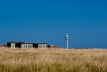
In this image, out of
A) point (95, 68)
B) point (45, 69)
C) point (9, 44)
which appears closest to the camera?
point (45, 69)

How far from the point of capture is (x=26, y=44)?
117m

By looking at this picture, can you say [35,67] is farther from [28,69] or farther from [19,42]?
[19,42]

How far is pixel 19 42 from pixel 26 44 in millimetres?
3504

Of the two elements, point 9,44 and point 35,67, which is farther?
point 9,44

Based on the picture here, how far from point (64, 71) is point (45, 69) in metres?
0.67

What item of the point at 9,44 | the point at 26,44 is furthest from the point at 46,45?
the point at 9,44

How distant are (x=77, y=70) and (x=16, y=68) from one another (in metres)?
2.16

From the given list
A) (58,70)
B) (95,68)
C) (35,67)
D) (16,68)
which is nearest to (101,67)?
(95,68)

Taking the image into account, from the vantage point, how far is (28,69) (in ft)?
28.0

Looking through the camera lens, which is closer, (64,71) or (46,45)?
(64,71)

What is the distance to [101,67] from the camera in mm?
8945

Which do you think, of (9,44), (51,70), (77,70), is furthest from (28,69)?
(9,44)

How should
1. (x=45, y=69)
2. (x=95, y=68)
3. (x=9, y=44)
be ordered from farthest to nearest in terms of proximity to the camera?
(x=9, y=44), (x=95, y=68), (x=45, y=69)

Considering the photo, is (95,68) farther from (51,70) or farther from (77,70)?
(51,70)
